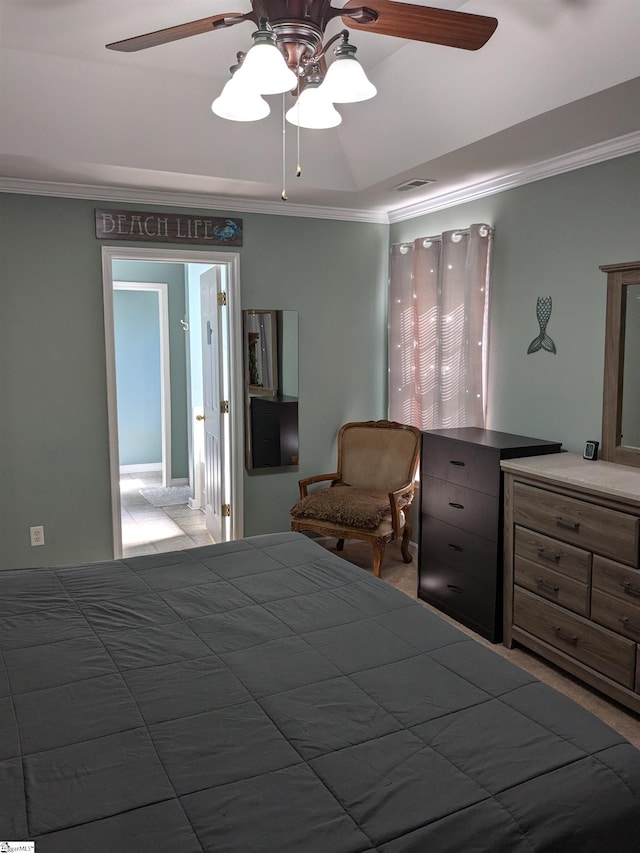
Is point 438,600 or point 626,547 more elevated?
point 626,547

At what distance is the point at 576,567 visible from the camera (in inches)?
110

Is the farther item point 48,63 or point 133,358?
point 133,358

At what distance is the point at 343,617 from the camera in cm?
199

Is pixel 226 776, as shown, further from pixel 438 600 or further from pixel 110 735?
pixel 438 600

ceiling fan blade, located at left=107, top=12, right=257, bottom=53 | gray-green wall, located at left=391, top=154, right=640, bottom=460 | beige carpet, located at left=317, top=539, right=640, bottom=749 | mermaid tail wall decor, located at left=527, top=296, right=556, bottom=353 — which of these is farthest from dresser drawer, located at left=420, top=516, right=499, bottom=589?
ceiling fan blade, located at left=107, top=12, right=257, bottom=53

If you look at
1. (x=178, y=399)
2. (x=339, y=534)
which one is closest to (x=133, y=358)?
(x=178, y=399)

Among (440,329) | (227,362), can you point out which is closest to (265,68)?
(440,329)

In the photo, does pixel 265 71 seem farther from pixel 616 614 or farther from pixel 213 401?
pixel 213 401

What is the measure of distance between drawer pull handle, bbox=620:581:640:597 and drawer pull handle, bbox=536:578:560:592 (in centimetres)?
37

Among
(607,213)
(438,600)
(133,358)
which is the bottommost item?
(438,600)

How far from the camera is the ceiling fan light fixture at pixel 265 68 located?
1.68 meters

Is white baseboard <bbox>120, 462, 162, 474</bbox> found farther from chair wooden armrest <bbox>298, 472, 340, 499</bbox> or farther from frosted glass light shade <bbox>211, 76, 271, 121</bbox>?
frosted glass light shade <bbox>211, 76, 271, 121</bbox>

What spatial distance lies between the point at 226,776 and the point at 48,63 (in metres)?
3.14

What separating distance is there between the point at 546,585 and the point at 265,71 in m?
2.39
